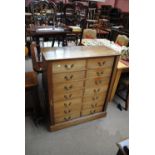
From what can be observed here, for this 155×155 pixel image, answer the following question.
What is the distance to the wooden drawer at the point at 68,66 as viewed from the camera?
140 centimetres

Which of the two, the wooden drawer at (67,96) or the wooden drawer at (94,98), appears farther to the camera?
the wooden drawer at (94,98)

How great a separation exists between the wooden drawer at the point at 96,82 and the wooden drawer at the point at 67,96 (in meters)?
0.13

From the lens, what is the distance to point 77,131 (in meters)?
1.89

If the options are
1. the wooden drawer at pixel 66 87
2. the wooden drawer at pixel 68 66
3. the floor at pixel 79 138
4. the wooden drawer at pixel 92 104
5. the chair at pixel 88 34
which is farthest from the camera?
the chair at pixel 88 34

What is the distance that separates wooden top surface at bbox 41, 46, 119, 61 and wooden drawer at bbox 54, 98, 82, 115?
56 cm

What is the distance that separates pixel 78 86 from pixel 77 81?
0.08 m

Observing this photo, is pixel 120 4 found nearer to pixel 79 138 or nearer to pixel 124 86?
pixel 124 86

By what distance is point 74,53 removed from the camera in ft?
5.02

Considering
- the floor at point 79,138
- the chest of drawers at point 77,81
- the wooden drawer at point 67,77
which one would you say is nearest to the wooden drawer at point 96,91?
the chest of drawers at point 77,81

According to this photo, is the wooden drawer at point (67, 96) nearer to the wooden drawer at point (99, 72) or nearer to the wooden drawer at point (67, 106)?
the wooden drawer at point (67, 106)

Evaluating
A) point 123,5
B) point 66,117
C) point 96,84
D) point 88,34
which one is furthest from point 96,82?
point 123,5
